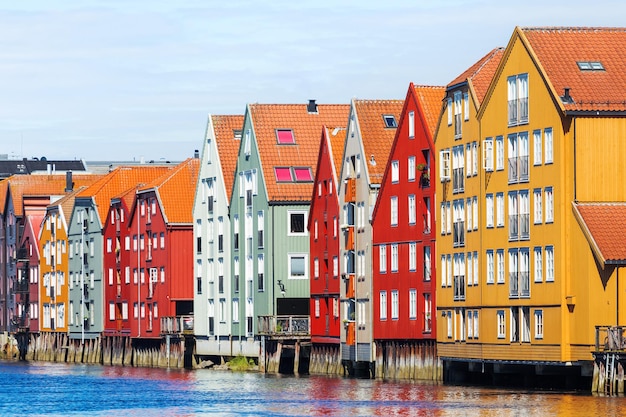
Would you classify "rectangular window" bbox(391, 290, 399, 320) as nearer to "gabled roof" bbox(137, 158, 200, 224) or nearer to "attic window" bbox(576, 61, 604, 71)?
"attic window" bbox(576, 61, 604, 71)

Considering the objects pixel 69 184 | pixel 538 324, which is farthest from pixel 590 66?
pixel 69 184

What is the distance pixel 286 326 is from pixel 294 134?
14.4 meters

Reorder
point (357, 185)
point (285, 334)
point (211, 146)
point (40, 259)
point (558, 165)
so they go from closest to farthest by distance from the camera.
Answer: point (558, 165) < point (357, 185) < point (285, 334) < point (211, 146) < point (40, 259)

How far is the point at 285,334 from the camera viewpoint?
408ft

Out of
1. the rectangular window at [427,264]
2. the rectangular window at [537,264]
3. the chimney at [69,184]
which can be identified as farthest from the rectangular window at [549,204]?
the chimney at [69,184]

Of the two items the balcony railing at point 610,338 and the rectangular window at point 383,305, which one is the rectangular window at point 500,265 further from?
the rectangular window at point 383,305

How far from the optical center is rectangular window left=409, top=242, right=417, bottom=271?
352 feet

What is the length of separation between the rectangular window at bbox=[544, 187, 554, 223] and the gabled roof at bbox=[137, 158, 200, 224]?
2414 inches

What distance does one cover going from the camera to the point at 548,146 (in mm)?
90375

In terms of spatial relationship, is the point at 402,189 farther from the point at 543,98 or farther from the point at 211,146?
the point at 211,146

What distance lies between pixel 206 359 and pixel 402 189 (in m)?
38.9

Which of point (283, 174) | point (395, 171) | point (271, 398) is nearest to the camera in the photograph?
point (271, 398)

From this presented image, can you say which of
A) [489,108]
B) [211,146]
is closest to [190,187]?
[211,146]

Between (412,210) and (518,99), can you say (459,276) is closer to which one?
(412,210)
